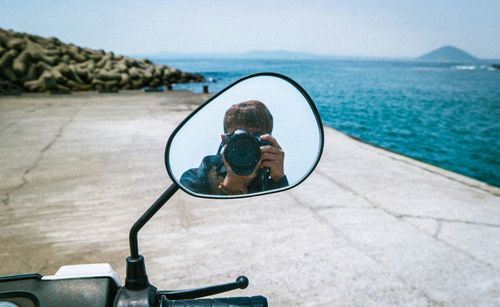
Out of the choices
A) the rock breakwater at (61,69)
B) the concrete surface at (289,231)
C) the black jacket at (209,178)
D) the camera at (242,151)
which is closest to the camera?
the camera at (242,151)

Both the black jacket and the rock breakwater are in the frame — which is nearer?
the black jacket

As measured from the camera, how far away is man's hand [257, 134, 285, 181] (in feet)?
3.41

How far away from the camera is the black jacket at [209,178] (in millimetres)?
1081

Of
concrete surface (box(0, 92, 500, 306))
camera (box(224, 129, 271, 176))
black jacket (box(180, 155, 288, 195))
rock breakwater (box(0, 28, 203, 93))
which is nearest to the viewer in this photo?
camera (box(224, 129, 271, 176))

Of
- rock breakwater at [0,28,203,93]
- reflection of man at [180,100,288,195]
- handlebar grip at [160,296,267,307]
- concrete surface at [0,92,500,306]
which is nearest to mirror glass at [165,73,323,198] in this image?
reflection of man at [180,100,288,195]

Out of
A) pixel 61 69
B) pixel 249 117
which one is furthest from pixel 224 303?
pixel 61 69

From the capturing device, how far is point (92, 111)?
1089 cm

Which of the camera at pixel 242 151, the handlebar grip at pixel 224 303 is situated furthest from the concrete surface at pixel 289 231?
the camera at pixel 242 151

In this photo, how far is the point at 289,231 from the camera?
3344mm

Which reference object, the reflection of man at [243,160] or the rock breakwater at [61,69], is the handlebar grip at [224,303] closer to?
the reflection of man at [243,160]

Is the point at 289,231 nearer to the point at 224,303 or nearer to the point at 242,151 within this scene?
the point at 224,303

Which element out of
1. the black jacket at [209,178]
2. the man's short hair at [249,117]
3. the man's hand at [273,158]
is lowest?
the black jacket at [209,178]

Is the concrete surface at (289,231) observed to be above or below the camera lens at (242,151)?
below

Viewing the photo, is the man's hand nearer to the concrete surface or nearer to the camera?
the camera
